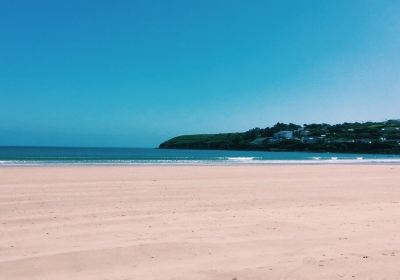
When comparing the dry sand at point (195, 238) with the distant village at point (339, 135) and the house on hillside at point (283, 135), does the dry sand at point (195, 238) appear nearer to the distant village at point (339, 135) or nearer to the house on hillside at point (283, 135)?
the distant village at point (339, 135)

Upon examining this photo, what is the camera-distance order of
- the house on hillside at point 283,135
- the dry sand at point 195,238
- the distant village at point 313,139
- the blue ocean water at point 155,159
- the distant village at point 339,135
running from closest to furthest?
the dry sand at point 195,238, the blue ocean water at point 155,159, the distant village at point 313,139, the distant village at point 339,135, the house on hillside at point 283,135

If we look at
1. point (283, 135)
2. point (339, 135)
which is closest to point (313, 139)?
point (339, 135)

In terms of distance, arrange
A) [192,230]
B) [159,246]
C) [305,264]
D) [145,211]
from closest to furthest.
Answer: [305,264], [159,246], [192,230], [145,211]

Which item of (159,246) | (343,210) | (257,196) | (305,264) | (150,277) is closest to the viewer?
(150,277)

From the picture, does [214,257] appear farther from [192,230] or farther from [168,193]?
[168,193]

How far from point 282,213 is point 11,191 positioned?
7.79 metres

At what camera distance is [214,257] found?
4906mm

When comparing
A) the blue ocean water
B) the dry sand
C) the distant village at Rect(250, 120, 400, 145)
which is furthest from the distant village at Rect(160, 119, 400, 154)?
the dry sand

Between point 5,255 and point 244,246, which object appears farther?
point 244,246

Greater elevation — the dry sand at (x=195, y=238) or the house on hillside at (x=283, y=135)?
the house on hillside at (x=283, y=135)

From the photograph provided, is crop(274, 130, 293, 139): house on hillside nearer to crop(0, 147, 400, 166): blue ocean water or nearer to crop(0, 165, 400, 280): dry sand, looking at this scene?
crop(0, 147, 400, 166): blue ocean water

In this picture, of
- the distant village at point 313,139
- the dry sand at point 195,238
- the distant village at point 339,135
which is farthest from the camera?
the distant village at point 339,135

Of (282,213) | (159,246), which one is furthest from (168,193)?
(159,246)

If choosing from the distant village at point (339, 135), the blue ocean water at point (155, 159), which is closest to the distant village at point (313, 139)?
the distant village at point (339, 135)
